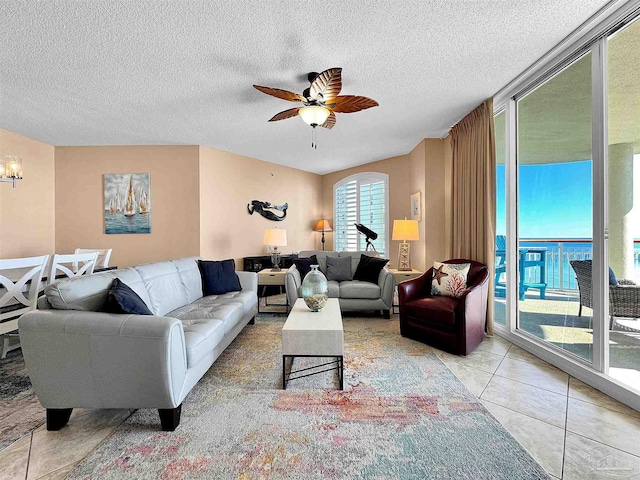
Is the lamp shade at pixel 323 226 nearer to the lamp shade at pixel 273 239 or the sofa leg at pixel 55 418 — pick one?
the lamp shade at pixel 273 239

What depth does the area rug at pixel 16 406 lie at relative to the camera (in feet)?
5.95

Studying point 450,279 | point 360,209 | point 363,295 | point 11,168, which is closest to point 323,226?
point 360,209

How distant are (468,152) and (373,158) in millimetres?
2322

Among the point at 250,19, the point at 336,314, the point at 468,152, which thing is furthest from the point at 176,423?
the point at 468,152

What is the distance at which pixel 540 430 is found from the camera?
1.78 m

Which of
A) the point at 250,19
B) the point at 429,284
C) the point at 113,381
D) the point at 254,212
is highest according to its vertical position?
the point at 250,19

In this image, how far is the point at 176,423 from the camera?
71.7 inches

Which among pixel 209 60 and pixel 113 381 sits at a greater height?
pixel 209 60

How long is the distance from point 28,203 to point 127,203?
1.25 m

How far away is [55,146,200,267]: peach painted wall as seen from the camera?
16.0ft

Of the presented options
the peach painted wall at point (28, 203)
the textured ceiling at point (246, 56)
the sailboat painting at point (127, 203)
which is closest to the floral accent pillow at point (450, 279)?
the textured ceiling at point (246, 56)

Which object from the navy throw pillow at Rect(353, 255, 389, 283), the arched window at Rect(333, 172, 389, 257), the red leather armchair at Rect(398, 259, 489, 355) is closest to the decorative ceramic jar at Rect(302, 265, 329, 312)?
the red leather armchair at Rect(398, 259, 489, 355)

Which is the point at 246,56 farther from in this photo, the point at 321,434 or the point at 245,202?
the point at 245,202

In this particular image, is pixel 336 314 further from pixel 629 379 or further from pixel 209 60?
pixel 209 60
